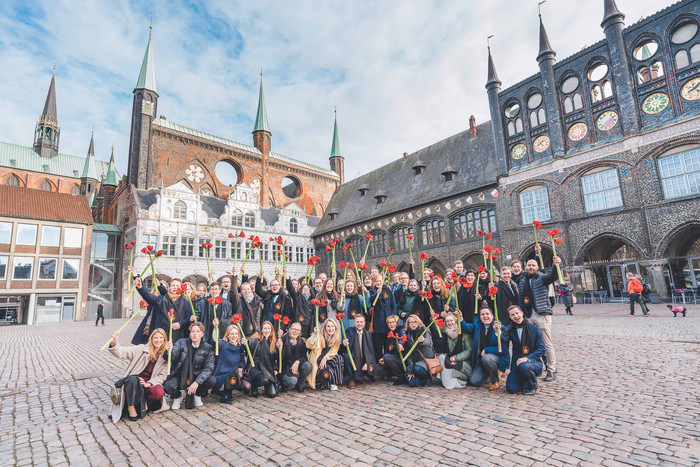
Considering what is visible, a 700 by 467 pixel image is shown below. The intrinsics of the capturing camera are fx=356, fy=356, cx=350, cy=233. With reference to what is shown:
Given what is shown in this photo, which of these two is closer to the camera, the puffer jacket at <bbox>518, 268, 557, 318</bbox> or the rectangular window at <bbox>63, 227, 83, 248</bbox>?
the puffer jacket at <bbox>518, 268, 557, 318</bbox>

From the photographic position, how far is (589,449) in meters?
3.29

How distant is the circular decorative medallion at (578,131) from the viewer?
2006 cm

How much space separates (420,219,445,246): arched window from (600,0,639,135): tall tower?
38.7 ft

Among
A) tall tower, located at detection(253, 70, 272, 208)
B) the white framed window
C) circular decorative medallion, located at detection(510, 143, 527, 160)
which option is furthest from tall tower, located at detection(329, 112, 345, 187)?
the white framed window

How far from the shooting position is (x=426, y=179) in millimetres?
28844

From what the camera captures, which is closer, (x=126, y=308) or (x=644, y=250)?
(x=644, y=250)

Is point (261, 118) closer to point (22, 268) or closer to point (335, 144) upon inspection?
point (335, 144)

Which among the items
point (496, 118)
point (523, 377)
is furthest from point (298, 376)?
point (496, 118)

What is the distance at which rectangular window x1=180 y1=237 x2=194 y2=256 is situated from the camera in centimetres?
2986

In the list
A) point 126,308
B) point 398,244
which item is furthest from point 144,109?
point 398,244

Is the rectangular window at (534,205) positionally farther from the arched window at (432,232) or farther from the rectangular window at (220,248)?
the rectangular window at (220,248)

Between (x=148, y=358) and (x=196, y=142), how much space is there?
35.1m

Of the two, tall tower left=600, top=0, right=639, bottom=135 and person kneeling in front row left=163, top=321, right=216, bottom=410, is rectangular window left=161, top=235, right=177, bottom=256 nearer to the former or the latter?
person kneeling in front row left=163, top=321, right=216, bottom=410

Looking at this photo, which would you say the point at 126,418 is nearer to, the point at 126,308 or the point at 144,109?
the point at 126,308
